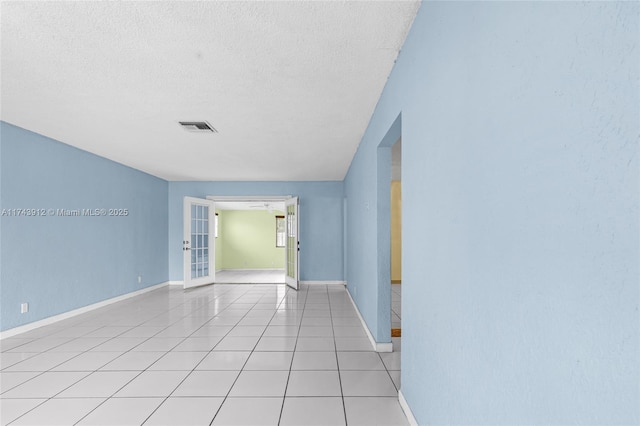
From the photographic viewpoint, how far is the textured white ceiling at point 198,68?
6.52ft

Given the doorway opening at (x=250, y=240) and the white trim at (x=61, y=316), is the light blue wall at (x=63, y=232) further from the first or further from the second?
the doorway opening at (x=250, y=240)

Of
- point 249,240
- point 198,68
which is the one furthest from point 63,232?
point 249,240

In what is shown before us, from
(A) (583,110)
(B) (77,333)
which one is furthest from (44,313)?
(A) (583,110)

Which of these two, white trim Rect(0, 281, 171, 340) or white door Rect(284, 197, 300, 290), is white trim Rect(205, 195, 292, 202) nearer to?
white door Rect(284, 197, 300, 290)

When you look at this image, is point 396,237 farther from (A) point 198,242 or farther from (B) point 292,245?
(A) point 198,242

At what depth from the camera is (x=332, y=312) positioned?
16.9ft

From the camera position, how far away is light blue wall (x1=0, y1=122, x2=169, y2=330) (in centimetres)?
404

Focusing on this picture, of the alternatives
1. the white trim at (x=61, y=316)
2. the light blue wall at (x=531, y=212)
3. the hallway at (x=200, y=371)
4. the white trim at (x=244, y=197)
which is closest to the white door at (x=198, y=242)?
the white trim at (x=244, y=197)

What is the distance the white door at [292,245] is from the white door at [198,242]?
192cm

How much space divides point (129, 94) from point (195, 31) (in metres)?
1.38

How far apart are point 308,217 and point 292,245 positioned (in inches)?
31.4

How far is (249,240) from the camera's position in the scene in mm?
12336

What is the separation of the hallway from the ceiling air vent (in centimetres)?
254

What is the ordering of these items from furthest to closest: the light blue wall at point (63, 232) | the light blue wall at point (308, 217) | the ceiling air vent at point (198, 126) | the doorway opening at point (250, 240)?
the doorway opening at point (250, 240)
the light blue wall at point (308, 217)
the light blue wall at point (63, 232)
the ceiling air vent at point (198, 126)
